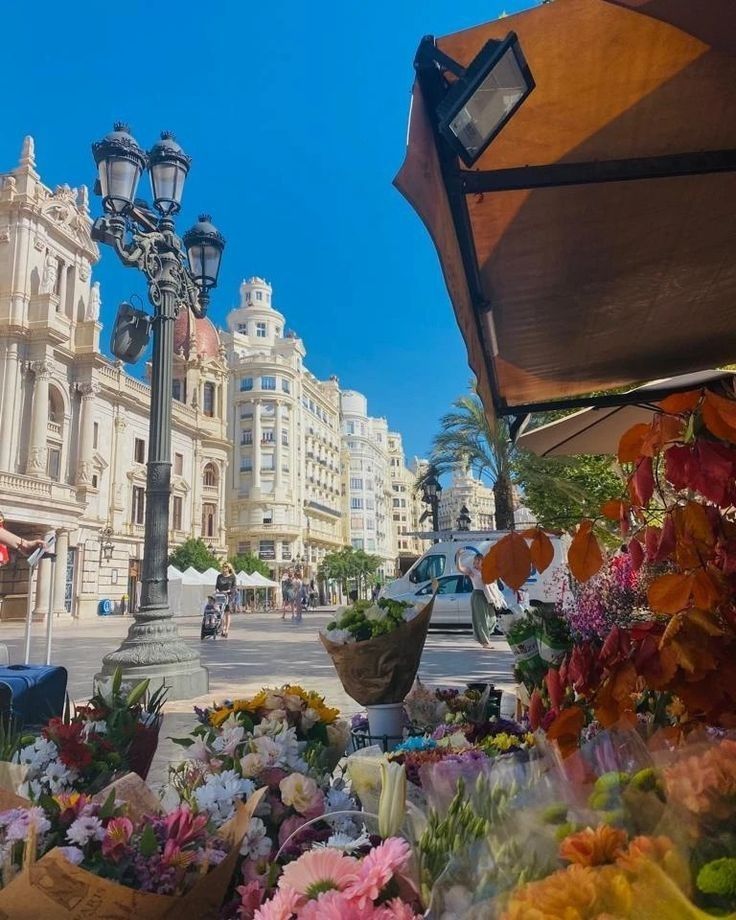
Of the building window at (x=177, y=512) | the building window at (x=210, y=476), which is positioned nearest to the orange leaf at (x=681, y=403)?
the building window at (x=177, y=512)

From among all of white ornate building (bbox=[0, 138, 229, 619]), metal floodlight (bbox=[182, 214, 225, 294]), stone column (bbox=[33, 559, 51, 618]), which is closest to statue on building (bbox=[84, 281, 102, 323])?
white ornate building (bbox=[0, 138, 229, 619])

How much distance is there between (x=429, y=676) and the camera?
27.8ft

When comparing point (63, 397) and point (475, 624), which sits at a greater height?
point (63, 397)

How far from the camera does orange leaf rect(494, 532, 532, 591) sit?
1.55 metres

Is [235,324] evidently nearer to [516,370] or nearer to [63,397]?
[63,397]

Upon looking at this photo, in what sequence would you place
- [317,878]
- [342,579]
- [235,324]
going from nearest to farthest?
[317,878], [342,579], [235,324]

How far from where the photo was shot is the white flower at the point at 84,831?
42.5 inches

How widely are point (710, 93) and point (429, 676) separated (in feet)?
25.4

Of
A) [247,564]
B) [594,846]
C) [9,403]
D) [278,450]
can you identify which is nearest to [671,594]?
[594,846]

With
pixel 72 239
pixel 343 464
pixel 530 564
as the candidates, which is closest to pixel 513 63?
pixel 530 564

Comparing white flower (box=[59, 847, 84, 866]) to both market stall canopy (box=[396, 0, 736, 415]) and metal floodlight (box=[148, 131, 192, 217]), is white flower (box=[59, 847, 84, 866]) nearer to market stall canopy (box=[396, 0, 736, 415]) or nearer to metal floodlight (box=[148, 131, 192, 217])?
market stall canopy (box=[396, 0, 736, 415])

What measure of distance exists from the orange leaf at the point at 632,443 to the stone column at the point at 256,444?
201 ft

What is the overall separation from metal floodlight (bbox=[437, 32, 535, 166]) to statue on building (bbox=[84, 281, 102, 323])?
4178cm

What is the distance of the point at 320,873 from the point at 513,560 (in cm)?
84
